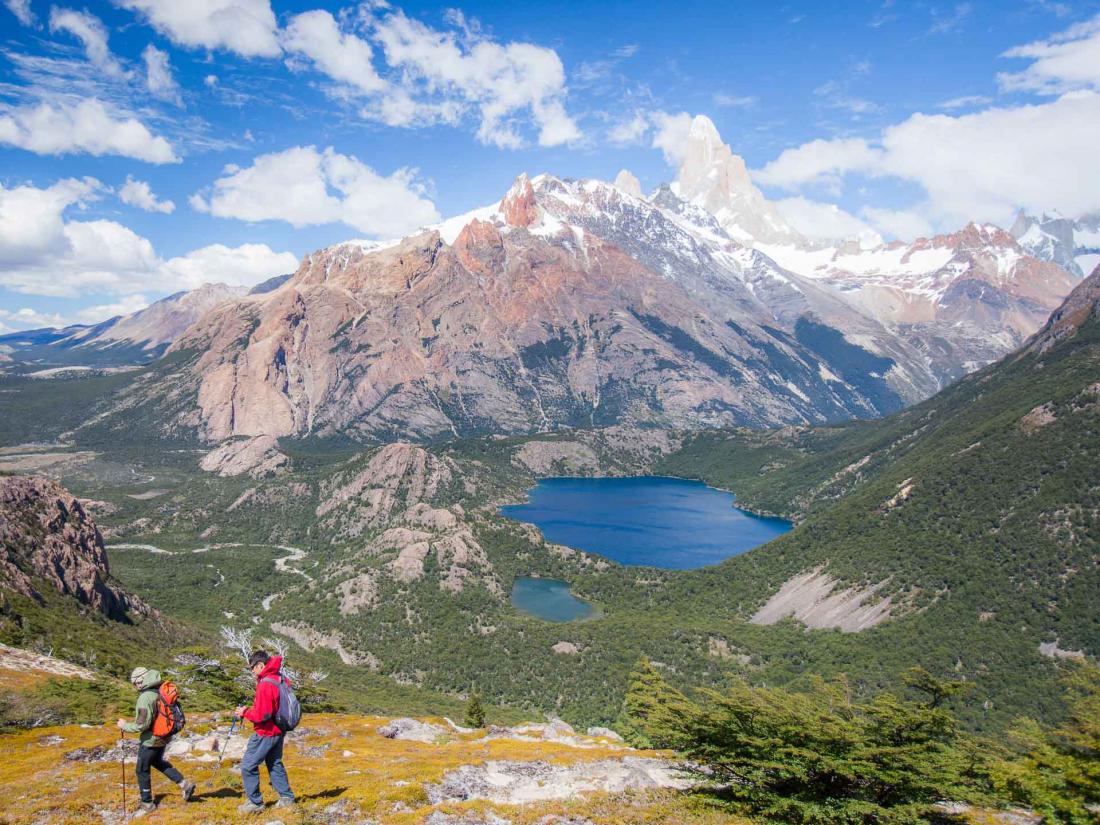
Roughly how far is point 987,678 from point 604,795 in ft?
363

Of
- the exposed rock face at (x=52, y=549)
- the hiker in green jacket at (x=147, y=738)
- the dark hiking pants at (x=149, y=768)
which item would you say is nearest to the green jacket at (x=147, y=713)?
the hiker in green jacket at (x=147, y=738)

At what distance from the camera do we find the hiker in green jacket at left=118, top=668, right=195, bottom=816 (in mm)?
20750

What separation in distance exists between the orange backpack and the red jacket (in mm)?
2533

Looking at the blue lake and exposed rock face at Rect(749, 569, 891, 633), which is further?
the blue lake

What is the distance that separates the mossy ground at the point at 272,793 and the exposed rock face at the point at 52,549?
7815 centimetres

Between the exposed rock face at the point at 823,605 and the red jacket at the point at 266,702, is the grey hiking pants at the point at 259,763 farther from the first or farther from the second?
the exposed rock face at the point at 823,605

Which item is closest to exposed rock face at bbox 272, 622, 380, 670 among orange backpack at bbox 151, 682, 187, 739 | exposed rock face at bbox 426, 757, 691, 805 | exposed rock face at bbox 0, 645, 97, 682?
exposed rock face at bbox 0, 645, 97, 682

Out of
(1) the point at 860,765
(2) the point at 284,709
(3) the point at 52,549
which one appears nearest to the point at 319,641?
(3) the point at 52,549

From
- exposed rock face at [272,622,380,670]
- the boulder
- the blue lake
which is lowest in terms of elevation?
the blue lake

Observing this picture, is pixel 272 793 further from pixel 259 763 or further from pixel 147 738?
pixel 147 738

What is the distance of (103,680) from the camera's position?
2216 inches

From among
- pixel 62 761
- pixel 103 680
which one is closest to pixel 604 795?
pixel 62 761

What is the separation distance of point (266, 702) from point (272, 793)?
394 inches

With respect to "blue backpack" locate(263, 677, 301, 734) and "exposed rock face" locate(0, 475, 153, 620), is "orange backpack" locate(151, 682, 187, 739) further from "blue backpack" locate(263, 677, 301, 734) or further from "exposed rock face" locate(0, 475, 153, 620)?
"exposed rock face" locate(0, 475, 153, 620)
